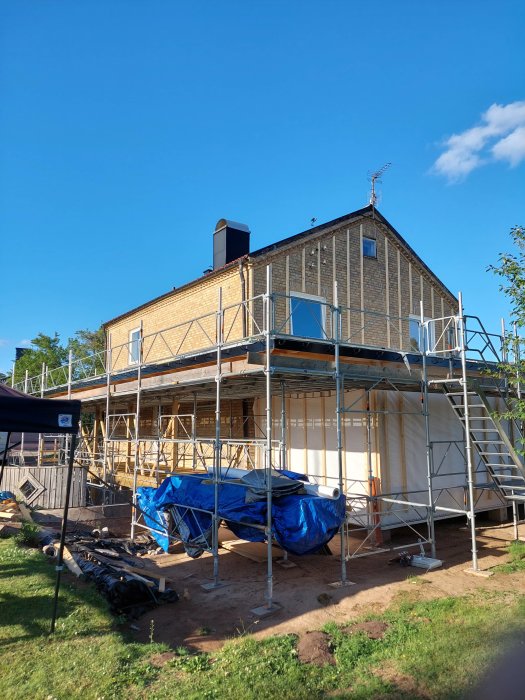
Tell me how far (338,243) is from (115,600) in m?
12.8

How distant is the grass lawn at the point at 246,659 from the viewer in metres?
4.79

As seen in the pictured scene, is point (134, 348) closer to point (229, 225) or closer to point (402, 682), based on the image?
point (229, 225)

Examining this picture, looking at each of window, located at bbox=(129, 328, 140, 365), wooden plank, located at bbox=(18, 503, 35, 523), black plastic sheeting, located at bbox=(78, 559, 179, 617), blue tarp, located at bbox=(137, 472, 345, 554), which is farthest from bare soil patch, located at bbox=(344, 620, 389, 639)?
window, located at bbox=(129, 328, 140, 365)

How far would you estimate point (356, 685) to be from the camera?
494 cm

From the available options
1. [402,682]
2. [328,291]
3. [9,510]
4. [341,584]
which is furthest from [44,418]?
[328,291]

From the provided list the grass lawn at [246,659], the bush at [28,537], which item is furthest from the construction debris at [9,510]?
the grass lawn at [246,659]

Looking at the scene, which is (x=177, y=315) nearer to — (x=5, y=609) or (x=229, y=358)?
(x=229, y=358)

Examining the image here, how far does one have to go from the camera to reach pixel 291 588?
844 cm

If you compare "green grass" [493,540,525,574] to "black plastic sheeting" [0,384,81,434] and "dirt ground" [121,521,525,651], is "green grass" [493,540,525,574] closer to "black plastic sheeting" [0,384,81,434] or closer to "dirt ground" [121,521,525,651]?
"dirt ground" [121,521,525,651]

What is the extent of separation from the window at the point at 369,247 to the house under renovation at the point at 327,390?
52 mm

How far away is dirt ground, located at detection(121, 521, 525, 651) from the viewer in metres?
6.68

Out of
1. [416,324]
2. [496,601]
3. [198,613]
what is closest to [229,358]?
[198,613]

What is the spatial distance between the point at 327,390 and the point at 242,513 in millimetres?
4505

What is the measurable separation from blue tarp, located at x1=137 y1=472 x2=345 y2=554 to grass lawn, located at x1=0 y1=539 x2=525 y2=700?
1.70 meters
